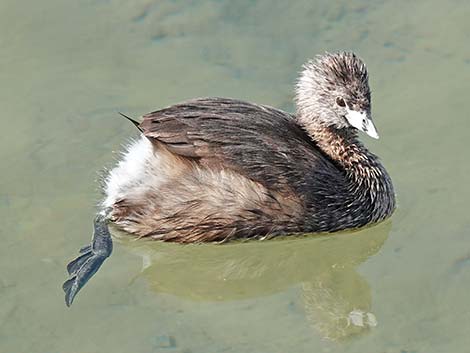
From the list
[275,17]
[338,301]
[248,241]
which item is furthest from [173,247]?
[275,17]

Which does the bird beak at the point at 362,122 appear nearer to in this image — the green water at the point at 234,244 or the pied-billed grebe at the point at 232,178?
the pied-billed grebe at the point at 232,178

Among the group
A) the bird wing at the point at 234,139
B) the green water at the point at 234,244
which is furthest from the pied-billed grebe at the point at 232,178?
the green water at the point at 234,244

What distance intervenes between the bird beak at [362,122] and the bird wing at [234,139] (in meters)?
0.34

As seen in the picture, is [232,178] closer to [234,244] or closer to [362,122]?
[234,244]

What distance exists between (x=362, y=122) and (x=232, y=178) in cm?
83

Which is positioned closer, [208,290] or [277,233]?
[208,290]

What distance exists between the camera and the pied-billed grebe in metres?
5.96

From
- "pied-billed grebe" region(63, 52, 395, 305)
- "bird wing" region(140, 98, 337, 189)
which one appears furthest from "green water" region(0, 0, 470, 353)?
"bird wing" region(140, 98, 337, 189)

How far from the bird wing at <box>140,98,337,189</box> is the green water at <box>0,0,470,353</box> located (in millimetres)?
424

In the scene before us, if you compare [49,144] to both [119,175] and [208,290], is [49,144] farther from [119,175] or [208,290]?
[208,290]

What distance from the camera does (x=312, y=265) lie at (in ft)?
19.7

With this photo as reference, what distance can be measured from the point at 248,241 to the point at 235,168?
0.44 m

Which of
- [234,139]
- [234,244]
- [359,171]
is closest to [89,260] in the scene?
[234,244]

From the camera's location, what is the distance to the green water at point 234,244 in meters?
5.45
